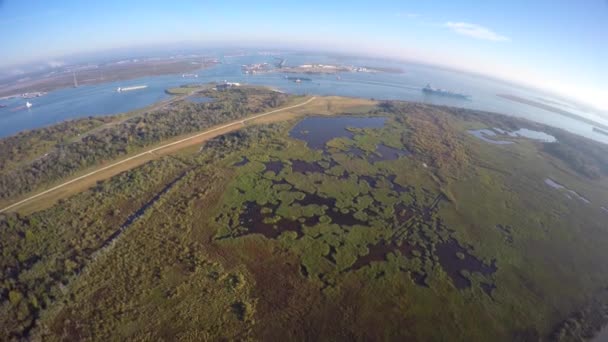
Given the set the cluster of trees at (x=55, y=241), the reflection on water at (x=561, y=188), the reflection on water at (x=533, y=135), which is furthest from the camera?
the reflection on water at (x=533, y=135)

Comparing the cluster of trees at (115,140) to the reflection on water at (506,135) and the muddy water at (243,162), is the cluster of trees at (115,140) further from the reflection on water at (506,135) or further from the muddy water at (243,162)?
the reflection on water at (506,135)

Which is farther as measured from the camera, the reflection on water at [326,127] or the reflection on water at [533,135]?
the reflection on water at [533,135]

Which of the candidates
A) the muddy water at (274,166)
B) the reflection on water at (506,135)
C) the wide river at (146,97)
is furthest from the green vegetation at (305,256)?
the wide river at (146,97)

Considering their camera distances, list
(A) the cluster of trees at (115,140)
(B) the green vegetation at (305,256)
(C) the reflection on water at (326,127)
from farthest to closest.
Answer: (C) the reflection on water at (326,127) < (A) the cluster of trees at (115,140) < (B) the green vegetation at (305,256)

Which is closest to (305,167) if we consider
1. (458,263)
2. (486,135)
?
(458,263)

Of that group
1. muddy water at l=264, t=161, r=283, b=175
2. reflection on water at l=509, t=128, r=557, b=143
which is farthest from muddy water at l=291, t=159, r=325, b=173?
reflection on water at l=509, t=128, r=557, b=143

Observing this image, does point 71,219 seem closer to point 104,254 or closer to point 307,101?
point 104,254
